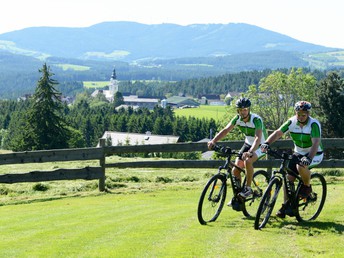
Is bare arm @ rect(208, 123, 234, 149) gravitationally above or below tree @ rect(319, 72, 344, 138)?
above

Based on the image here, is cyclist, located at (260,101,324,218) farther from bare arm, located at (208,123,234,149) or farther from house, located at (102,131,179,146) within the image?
house, located at (102,131,179,146)

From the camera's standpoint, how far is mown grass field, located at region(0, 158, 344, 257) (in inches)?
322

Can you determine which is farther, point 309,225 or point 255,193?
point 255,193

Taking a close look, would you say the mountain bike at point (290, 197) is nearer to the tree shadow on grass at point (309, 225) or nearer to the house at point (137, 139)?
the tree shadow on grass at point (309, 225)

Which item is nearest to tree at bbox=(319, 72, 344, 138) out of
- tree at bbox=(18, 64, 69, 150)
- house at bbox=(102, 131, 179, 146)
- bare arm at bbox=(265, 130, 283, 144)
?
tree at bbox=(18, 64, 69, 150)

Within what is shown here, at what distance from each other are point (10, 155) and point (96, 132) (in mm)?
116141

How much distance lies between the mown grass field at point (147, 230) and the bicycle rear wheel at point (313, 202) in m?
0.19

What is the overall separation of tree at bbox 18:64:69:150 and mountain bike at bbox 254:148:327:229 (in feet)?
161

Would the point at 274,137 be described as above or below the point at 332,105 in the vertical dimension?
above

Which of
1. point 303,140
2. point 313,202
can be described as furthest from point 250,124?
point 313,202

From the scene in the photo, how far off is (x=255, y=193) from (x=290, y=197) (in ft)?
2.95

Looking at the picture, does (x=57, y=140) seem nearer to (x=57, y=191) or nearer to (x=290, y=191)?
(x=57, y=191)

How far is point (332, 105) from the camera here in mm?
62406

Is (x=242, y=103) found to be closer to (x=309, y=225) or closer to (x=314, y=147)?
(x=314, y=147)
